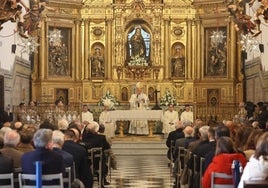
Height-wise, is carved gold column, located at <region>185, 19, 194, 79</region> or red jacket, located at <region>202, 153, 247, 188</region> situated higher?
carved gold column, located at <region>185, 19, 194, 79</region>

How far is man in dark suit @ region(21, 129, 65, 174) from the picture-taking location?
8812mm

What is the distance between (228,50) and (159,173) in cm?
1431

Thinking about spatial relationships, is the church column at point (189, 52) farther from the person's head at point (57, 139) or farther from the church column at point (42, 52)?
the person's head at point (57, 139)

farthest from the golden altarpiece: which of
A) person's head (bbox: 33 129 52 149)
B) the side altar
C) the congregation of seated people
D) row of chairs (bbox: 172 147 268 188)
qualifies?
person's head (bbox: 33 129 52 149)

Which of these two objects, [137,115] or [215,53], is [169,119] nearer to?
[137,115]

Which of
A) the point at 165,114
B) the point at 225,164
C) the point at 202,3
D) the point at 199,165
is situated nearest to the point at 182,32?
the point at 202,3

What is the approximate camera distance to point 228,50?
103 feet

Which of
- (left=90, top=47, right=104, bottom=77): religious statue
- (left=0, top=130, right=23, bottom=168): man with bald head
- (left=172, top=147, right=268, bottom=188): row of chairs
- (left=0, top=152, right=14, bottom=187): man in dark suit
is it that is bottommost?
(left=172, top=147, right=268, bottom=188): row of chairs

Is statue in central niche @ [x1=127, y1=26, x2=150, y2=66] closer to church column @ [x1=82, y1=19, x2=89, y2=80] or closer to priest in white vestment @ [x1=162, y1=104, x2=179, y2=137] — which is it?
church column @ [x1=82, y1=19, x2=89, y2=80]

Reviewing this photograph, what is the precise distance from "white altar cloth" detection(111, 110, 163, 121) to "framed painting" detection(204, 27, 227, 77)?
6.55m

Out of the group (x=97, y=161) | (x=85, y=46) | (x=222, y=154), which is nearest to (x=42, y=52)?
(x=85, y=46)

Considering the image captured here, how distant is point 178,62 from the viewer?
3209cm

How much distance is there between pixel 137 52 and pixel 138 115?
681cm

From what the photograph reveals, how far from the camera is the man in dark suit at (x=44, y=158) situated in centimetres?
881
